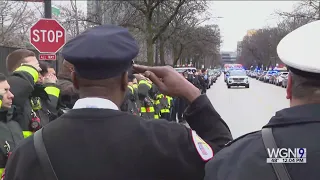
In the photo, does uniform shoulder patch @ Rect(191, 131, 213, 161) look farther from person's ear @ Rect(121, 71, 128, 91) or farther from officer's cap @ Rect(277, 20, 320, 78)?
officer's cap @ Rect(277, 20, 320, 78)

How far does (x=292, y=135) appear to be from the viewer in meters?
1.61

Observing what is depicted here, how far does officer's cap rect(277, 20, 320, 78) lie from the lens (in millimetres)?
1623

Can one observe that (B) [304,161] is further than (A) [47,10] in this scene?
No

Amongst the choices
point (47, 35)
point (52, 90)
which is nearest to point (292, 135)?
point (52, 90)

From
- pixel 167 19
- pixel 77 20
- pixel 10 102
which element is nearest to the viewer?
pixel 10 102

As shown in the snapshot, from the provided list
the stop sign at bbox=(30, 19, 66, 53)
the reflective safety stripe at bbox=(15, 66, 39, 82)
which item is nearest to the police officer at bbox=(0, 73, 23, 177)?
the reflective safety stripe at bbox=(15, 66, 39, 82)

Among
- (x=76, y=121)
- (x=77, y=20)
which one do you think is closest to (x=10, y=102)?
(x=76, y=121)

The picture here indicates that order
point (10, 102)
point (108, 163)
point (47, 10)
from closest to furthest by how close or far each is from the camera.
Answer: point (108, 163) → point (10, 102) → point (47, 10)

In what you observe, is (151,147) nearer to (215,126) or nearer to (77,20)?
(215,126)

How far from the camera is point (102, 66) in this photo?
179 centimetres

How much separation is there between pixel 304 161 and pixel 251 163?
0.18 m

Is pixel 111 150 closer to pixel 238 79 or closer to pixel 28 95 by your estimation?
pixel 28 95

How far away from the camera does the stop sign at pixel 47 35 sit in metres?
10.7

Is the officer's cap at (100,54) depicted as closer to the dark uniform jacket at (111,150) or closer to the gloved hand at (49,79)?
the dark uniform jacket at (111,150)
